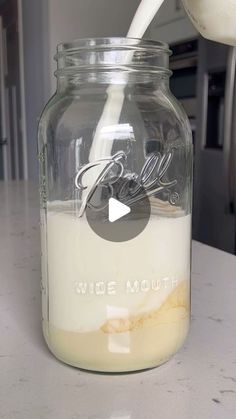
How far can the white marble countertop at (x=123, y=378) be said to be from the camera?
1.13 ft

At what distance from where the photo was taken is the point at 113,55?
0.39 meters

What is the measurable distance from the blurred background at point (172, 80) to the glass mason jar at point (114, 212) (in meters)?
0.20

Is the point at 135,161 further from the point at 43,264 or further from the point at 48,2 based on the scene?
the point at 48,2

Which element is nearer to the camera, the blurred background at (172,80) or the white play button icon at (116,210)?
the white play button icon at (116,210)

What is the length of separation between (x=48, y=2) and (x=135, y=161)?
2.74 meters

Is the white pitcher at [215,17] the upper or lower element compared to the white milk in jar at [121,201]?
upper

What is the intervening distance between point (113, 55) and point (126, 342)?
0.22 metres

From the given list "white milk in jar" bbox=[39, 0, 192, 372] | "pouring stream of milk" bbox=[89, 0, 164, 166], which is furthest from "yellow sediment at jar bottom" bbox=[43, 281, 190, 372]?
"pouring stream of milk" bbox=[89, 0, 164, 166]

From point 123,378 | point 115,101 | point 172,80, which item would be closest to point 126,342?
point 123,378

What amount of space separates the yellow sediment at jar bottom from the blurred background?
0.33m

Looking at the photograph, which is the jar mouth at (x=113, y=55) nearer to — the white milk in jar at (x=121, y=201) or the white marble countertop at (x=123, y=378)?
the white milk in jar at (x=121, y=201)

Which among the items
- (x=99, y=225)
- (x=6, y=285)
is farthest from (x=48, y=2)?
(x=99, y=225)

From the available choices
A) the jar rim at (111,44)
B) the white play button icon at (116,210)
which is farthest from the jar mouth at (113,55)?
the white play button icon at (116,210)

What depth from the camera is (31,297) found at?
1.88 feet
